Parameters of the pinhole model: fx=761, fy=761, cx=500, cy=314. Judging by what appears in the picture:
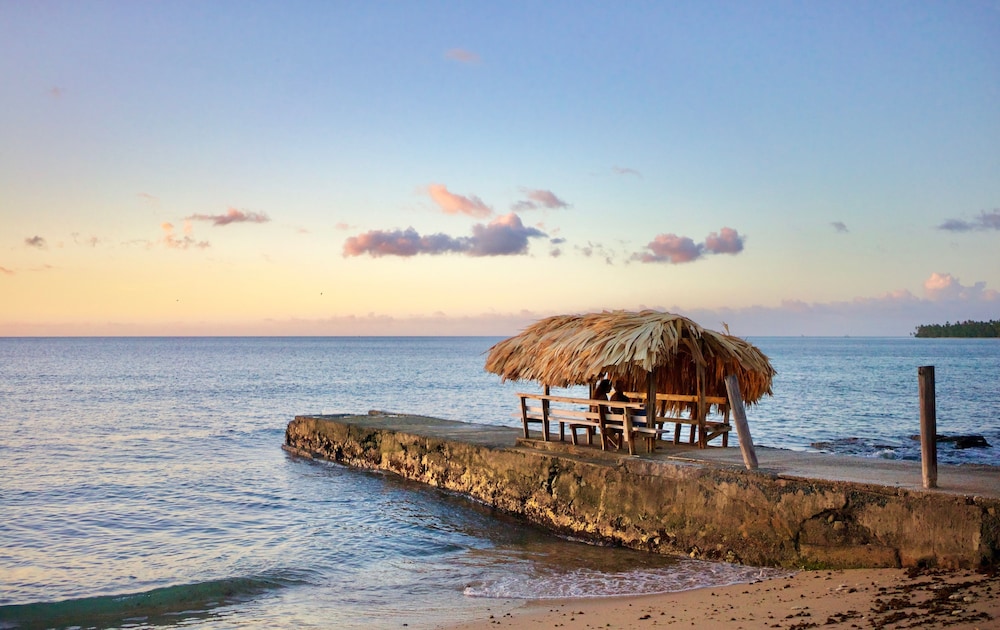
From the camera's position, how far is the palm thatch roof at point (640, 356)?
41.3 feet

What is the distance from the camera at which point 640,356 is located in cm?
1221

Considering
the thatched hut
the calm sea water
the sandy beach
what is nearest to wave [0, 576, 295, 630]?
the calm sea water

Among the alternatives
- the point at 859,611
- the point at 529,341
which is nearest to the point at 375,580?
the point at 529,341

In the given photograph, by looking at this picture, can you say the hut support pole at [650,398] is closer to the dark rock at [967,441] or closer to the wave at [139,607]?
the wave at [139,607]

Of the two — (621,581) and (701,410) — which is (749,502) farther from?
(701,410)

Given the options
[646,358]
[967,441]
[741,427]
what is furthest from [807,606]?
[967,441]

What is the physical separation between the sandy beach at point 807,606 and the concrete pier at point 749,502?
419mm

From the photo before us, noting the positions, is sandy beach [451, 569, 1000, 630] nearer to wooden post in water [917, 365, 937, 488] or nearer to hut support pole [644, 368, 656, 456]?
wooden post in water [917, 365, 937, 488]

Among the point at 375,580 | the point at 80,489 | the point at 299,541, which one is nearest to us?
the point at 375,580

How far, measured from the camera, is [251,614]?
9898mm

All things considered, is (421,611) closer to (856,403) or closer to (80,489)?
(80,489)

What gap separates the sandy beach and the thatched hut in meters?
3.98

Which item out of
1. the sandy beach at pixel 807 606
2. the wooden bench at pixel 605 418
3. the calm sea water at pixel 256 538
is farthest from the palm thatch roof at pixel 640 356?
the sandy beach at pixel 807 606

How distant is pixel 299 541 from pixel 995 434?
28.9 metres
